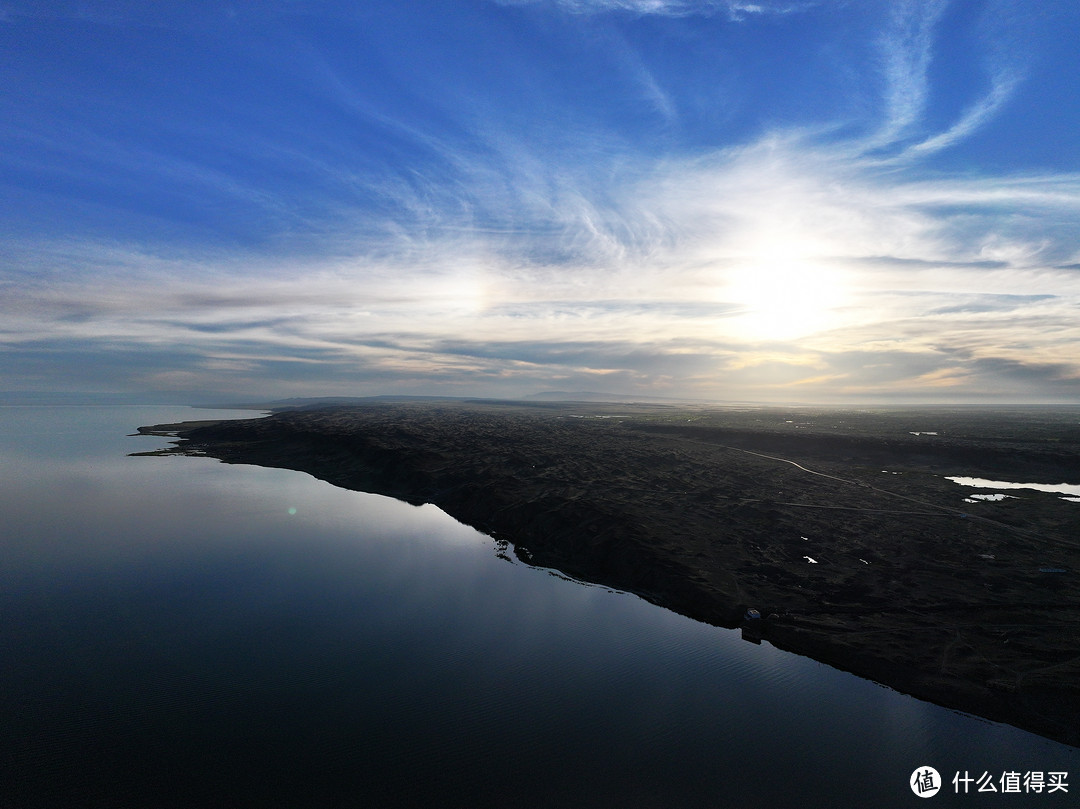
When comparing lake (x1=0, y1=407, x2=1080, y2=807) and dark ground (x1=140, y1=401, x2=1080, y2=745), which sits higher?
dark ground (x1=140, y1=401, x2=1080, y2=745)

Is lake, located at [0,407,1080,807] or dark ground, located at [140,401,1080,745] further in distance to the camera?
dark ground, located at [140,401,1080,745]

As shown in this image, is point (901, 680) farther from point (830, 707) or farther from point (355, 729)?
point (355, 729)

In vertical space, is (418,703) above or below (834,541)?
below

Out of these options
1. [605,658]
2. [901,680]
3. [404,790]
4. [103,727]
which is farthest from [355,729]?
[901,680]

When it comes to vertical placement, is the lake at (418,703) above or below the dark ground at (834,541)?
below
